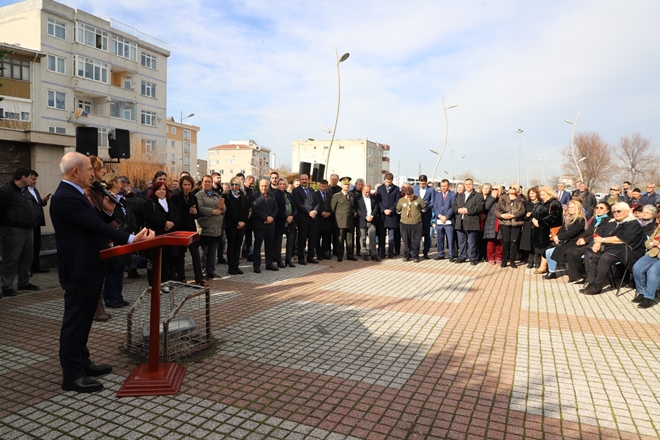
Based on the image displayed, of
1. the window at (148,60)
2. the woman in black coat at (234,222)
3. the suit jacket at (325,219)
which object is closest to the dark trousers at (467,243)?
the suit jacket at (325,219)

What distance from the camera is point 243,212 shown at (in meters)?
10.2

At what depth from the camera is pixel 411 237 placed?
1295 cm

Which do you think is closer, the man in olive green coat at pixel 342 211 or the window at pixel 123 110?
the man in olive green coat at pixel 342 211

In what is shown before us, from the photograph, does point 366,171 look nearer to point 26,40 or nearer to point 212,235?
point 26,40

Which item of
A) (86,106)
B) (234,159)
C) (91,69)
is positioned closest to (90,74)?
(91,69)

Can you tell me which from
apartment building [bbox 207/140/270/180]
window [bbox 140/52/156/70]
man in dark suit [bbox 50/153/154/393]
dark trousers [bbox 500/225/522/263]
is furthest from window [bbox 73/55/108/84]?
apartment building [bbox 207/140/270/180]

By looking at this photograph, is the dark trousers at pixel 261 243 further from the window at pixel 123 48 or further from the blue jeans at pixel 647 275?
the window at pixel 123 48

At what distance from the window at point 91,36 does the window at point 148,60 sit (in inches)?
201

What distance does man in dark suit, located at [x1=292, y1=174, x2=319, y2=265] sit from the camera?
38.8 ft

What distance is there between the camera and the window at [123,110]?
44.7 m

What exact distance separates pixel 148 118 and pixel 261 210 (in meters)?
43.8

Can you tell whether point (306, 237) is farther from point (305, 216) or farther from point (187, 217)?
point (187, 217)

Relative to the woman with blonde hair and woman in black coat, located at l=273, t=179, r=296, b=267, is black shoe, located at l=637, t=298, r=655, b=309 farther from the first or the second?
woman in black coat, located at l=273, t=179, r=296, b=267

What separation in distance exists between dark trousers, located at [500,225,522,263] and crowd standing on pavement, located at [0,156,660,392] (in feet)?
0.09
